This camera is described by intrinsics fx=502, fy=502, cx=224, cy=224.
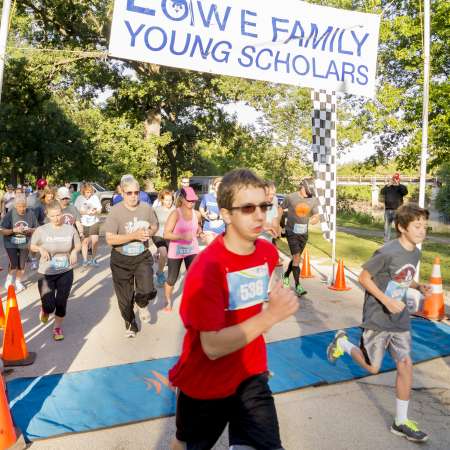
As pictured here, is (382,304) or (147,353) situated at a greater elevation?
(382,304)

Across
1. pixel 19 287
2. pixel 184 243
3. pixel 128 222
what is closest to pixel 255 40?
pixel 184 243

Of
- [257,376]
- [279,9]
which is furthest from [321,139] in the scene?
[257,376]

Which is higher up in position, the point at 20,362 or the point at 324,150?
the point at 324,150

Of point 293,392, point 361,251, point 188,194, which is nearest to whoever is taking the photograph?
point 293,392

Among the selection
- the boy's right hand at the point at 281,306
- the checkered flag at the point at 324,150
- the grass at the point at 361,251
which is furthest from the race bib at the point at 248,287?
the grass at the point at 361,251

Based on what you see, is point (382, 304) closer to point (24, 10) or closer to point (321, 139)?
point (321, 139)

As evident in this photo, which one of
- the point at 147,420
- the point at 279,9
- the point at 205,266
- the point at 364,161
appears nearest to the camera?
the point at 205,266

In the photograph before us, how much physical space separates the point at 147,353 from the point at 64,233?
5.67 ft

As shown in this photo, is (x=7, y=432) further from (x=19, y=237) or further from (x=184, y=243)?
(x=19, y=237)

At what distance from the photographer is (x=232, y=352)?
226 centimetres

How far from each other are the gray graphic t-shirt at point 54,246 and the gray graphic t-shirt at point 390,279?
3.55 metres

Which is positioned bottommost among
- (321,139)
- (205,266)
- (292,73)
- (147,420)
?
(147,420)

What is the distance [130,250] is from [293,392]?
2.49 meters

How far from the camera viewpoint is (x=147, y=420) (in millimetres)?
4000
